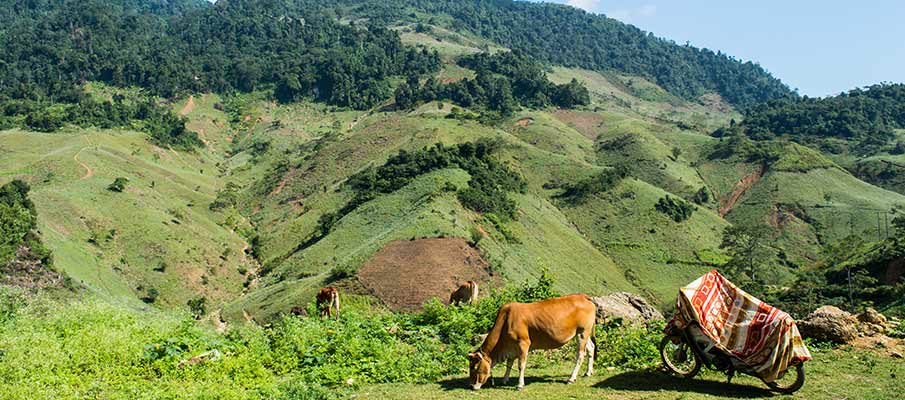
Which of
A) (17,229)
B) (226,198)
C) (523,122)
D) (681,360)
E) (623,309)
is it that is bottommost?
(226,198)

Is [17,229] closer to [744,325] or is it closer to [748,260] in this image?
[744,325]

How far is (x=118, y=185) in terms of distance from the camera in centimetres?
7394

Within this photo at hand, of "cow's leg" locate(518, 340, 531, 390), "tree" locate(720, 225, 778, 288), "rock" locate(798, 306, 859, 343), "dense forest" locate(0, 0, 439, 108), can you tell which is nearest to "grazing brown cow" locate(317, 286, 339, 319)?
"cow's leg" locate(518, 340, 531, 390)

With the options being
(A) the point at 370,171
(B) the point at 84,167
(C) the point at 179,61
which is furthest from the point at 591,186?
(C) the point at 179,61

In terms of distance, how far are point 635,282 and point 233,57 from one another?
147065mm

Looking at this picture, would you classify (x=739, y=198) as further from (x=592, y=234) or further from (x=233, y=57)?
(x=233, y=57)

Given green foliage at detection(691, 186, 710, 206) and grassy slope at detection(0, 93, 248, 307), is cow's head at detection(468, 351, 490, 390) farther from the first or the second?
green foliage at detection(691, 186, 710, 206)

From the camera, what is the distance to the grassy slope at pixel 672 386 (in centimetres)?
1093

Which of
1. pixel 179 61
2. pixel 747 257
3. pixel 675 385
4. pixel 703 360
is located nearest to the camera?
pixel 703 360

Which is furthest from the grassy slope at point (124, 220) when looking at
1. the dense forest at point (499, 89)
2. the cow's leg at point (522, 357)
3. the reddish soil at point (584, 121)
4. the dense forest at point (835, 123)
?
the dense forest at point (835, 123)

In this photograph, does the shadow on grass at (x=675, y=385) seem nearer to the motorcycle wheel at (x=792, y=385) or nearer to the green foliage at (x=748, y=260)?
the motorcycle wheel at (x=792, y=385)

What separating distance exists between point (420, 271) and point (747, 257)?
4141cm

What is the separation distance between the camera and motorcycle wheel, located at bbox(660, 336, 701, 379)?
11578 mm

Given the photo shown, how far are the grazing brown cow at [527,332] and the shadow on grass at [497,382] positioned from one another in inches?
6.5
